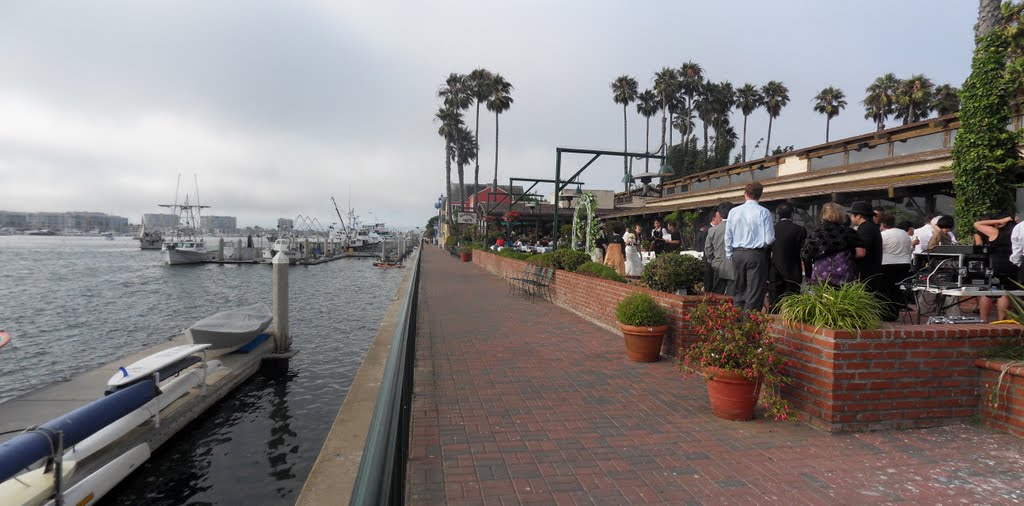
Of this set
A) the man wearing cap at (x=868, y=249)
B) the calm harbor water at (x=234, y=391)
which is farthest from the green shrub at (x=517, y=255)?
the man wearing cap at (x=868, y=249)

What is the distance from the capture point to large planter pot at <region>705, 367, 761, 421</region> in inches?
175

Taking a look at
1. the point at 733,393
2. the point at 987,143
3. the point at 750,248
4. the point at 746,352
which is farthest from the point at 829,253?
the point at 987,143

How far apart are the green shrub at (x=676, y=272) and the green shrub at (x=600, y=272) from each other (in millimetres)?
2017

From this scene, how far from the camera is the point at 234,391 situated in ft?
33.4

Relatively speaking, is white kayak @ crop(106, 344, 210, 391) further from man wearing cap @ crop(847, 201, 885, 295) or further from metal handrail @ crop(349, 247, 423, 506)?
man wearing cap @ crop(847, 201, 885, 295)

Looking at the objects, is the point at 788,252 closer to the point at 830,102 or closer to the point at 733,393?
the point at 733,393

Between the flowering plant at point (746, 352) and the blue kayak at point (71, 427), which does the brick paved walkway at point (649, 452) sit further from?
the blue kayak at point (71, 427)

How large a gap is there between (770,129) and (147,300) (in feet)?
179

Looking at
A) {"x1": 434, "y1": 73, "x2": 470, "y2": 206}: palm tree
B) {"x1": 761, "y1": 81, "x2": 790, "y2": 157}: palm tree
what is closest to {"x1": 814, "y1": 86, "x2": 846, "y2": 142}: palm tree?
{"x1": 761, "y1": 81, "x2": 790, "y2": 157}: palm tree

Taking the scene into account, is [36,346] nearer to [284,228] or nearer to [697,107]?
[697,107]

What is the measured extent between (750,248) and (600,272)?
4.80 metres

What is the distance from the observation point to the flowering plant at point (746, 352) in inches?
171

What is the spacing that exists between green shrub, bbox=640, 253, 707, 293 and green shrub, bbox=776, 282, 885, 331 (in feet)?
9.22

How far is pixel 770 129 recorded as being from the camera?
2098 inches
